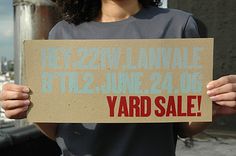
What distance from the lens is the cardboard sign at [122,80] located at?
4.40 ft

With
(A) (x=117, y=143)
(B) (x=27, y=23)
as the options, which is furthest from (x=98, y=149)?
(B) (x=27, y=23)

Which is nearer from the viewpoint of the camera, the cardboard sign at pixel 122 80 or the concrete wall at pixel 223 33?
the cardboard sign at pixel 122 80

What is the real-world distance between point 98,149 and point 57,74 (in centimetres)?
24

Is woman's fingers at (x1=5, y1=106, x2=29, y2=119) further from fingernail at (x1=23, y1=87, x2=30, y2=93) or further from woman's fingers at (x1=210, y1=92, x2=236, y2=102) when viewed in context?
woman's fingers at (x1=210, y1=92, x2=236, y2=102)

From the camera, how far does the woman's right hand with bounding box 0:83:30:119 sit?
1.32 metres

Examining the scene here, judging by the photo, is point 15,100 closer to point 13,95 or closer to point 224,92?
point 13,95

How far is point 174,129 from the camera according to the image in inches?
56.1

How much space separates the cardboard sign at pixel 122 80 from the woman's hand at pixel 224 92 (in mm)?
35

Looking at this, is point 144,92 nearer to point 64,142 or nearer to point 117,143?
point 117,143

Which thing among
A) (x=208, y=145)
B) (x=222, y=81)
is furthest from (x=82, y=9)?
(x=208, y=145)

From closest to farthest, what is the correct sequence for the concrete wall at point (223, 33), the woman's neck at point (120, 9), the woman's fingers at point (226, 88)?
1. the woman's fingers at point (226, 88)
2. the woman's neck at point (120, 9)
3. the concrete wall at point (223, 33)

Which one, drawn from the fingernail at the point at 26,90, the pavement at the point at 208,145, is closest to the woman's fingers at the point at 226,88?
the fingernail at the point at 26,90

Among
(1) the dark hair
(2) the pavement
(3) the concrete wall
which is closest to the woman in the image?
(1) the dark hair

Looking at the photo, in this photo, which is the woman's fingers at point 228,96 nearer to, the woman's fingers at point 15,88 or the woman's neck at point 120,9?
the woman's neck at point 120,9
